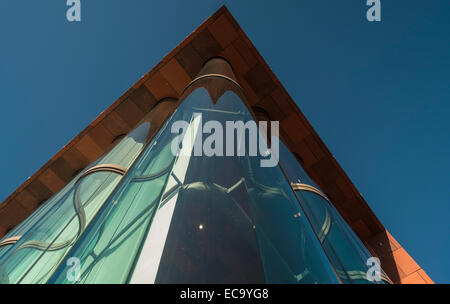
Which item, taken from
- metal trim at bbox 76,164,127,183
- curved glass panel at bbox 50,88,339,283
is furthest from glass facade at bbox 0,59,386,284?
metal trim at bbox 76,164,127,183

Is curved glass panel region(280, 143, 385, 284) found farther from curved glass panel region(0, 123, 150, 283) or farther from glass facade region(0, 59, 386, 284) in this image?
curved glass panel region(0, 123, 150, 283)

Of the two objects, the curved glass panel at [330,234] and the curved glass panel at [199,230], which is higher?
the curved glass panel at [199,230]

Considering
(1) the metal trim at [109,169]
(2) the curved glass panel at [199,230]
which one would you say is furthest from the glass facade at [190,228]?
(1) the metal trim at [109,169]

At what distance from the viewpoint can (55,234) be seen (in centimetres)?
412

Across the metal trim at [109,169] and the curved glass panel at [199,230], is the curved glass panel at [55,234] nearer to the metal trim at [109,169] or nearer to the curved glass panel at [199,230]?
the metal trim at [109,169]

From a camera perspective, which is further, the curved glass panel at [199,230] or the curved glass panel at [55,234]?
the curved glass panel at [55,234]

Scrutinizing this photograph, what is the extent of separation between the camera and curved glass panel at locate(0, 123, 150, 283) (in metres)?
3.50

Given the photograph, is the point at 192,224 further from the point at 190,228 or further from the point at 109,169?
the point at 109,169

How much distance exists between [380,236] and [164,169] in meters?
9.18

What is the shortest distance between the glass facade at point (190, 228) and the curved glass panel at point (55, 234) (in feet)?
0.07

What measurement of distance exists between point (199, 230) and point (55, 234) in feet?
9.96

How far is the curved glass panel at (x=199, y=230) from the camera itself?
172 centimetres

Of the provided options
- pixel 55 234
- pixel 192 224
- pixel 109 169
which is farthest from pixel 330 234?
pixel 109 169
